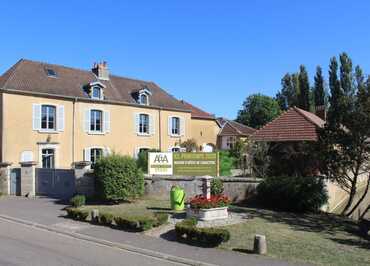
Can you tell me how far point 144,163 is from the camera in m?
26.0

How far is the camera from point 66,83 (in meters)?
36.2

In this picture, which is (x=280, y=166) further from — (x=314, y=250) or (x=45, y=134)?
(x=45, y=134)

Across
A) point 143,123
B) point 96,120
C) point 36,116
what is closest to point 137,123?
point 143,123

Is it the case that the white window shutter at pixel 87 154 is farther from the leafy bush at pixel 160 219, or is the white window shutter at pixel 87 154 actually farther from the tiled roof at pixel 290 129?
the leafy bush at pixel 160 219

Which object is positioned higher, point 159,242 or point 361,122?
point 361,122

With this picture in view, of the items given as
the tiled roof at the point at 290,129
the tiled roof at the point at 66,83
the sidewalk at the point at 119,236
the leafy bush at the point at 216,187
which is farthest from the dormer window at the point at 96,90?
the leafy bush at the point at 216,187

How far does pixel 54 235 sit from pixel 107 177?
6.23 metres

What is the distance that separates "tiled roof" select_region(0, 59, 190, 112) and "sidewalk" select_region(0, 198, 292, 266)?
13615 mm

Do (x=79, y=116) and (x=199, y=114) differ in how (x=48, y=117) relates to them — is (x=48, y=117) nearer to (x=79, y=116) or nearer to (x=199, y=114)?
(x=79, y=116)

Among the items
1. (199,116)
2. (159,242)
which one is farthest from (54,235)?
(199,116)

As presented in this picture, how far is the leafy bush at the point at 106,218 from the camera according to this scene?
49.5ft

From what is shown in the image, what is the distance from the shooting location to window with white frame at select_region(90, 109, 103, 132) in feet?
121

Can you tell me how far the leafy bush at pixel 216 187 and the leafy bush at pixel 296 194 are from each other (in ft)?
6.08

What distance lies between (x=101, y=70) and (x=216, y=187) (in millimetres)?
23340
